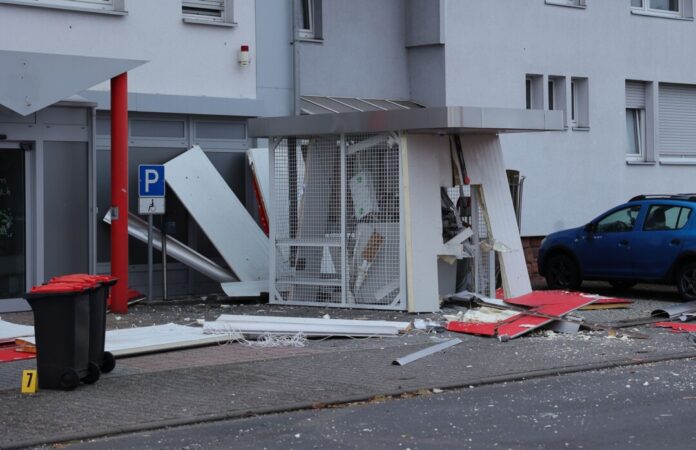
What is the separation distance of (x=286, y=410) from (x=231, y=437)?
3.66 ft

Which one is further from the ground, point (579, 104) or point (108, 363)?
point (579, 104)

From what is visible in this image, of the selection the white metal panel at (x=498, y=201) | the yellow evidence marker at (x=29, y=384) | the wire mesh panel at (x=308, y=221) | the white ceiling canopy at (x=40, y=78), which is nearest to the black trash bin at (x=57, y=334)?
the yellow evidence marker at (x=29, y=384)

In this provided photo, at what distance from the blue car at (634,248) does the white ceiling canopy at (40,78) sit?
8608 millimetres

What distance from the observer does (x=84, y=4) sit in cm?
1698

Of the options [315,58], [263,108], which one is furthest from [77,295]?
[315,58]

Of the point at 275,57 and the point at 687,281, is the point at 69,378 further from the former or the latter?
the point at 687,281

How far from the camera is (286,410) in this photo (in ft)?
30.5

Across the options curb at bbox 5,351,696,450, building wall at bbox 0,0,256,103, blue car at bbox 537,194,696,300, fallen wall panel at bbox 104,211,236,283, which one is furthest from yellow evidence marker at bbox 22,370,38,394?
blue car at bbox 537,194,696,300

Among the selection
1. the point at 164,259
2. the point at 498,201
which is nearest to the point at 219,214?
the point at 164,259

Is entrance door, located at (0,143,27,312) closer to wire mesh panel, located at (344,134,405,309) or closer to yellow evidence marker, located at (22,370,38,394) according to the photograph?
wire mesh panel, located at (344,134,405,309)

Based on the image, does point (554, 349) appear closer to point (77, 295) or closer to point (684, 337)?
point (684, 337)

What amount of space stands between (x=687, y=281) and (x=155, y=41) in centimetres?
894

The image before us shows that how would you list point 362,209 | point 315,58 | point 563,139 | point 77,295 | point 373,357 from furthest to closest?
point 563,139 → point 315,58 → point 362,209 → point 373,357 → point 77,295

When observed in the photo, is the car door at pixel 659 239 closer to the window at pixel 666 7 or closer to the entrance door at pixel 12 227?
the window at pixel 666 7
